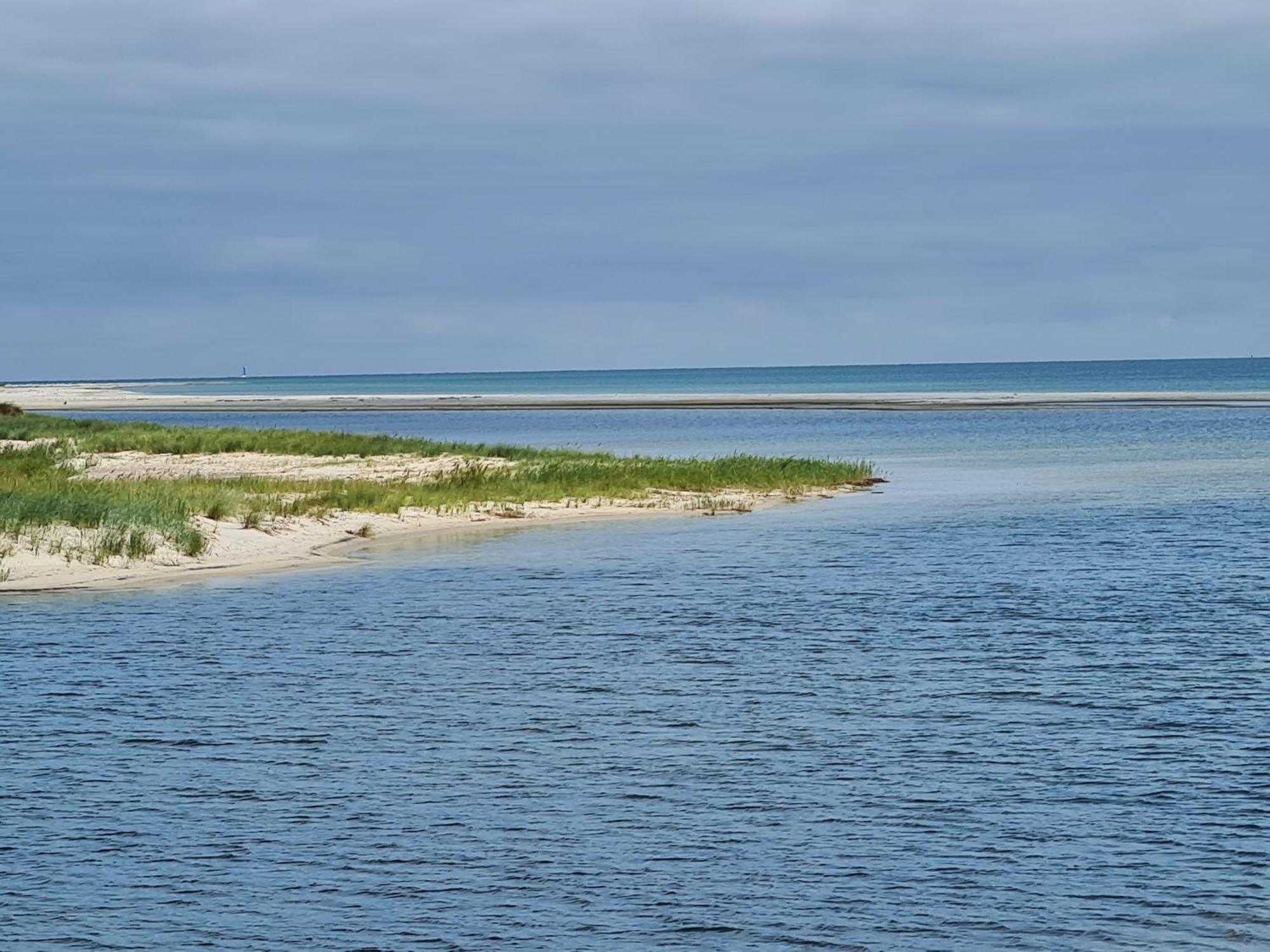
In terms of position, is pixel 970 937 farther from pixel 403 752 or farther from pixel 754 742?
pixel 403 752

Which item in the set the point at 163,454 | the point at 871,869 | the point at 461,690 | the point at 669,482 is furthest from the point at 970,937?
the point at 163,454

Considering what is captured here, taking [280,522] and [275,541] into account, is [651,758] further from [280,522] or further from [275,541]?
[280,522]

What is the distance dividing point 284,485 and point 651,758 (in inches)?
1176

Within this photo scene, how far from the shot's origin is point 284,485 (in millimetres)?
44125

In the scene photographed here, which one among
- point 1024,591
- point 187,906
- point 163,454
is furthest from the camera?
point 163,454

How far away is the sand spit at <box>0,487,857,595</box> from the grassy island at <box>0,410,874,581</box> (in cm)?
20

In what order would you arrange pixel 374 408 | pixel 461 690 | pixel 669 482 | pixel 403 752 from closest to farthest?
1. pixel 403 752
2. pixel 461 690
3. pixel 669 482
4. pixel 374 408

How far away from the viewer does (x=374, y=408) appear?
164 meters

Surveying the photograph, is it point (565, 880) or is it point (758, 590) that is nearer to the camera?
point (565, 880)

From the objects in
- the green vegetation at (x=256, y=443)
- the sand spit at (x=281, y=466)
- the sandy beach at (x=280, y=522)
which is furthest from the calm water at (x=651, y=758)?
the green vegetation at (x=256, y=443)

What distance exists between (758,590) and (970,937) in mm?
17357

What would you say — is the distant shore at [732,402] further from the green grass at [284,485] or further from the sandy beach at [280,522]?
the sandy beach at [280,522]

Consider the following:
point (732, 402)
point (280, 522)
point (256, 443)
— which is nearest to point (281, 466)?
point (256, 443)

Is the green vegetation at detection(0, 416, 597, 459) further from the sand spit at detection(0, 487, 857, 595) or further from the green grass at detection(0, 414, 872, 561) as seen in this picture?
the sand spit at detection(0, 487, 857, 595)
